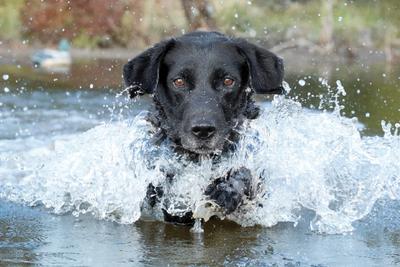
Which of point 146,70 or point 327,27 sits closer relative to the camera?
point 146,70

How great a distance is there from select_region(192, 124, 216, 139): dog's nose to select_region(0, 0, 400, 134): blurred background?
516 inches

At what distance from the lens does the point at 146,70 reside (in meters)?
6.00

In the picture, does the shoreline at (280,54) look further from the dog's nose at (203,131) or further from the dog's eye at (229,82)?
the dog's nose at (203,131)

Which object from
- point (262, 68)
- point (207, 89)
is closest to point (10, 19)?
point (262, 68)

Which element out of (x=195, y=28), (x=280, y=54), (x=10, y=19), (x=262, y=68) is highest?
(x=10, y=19)

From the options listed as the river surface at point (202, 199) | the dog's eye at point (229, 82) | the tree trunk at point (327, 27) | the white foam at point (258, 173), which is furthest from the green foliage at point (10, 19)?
the dog's eye at point (229, 82)

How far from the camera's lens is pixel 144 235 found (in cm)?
542

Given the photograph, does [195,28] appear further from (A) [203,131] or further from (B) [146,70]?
(A) [203,131]

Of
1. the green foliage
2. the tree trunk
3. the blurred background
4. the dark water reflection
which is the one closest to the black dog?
the dark water reflection

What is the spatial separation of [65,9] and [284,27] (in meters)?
7.17

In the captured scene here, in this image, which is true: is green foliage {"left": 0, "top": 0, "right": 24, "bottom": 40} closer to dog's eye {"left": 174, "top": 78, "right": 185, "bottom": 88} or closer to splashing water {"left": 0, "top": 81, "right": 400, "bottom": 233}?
splashing water {"left": 0, "top": 81, "right": 400, "bottom": 233}

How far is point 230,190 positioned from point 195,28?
1613 cm

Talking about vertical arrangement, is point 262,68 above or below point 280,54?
below

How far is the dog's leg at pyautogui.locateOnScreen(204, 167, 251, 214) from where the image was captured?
18.3ft
